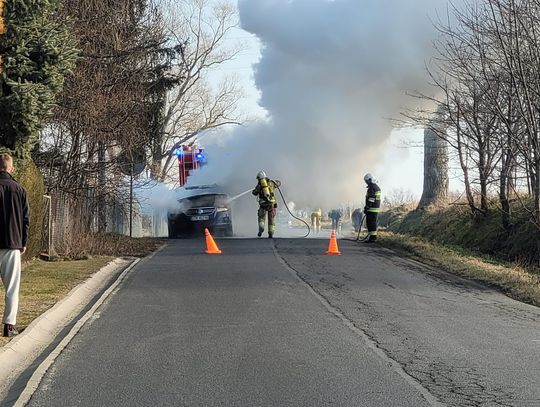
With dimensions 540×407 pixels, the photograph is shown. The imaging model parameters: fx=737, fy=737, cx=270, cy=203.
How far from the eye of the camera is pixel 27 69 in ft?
40.2

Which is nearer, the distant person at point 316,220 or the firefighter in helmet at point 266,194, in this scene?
the firefighter in helmet at point 266,194

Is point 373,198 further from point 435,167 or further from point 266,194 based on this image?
point 435,167

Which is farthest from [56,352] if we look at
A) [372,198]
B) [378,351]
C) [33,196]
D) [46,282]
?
[372,198]

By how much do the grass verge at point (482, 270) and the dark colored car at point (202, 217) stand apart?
20.6ft

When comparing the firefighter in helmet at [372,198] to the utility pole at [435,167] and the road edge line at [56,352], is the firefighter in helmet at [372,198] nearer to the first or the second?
the utility pole at [435,167]

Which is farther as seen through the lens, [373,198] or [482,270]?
[373,198]

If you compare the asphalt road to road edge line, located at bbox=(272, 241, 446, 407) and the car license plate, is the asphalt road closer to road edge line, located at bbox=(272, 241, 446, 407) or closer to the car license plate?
road edge line, located at bbox=(272, 241, 446, 407)

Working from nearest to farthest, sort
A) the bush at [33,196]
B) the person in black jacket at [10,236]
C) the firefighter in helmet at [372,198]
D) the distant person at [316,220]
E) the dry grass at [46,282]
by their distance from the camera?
the person in black jacket at [10,236] < the dry grass at [46,282] < the bush at [33,196] < the firefighter in helmet at [372,198] < the distant person at [316,220]

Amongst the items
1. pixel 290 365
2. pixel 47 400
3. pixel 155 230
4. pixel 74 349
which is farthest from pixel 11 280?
pixel 155 230

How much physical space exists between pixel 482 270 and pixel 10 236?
9582 millimetres

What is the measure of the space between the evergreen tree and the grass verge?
823cm

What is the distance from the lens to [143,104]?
2156 cm

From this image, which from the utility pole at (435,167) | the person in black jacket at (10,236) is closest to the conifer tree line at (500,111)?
the utility pole at (435,167)

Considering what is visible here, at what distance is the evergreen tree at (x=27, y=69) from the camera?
11906 mm
